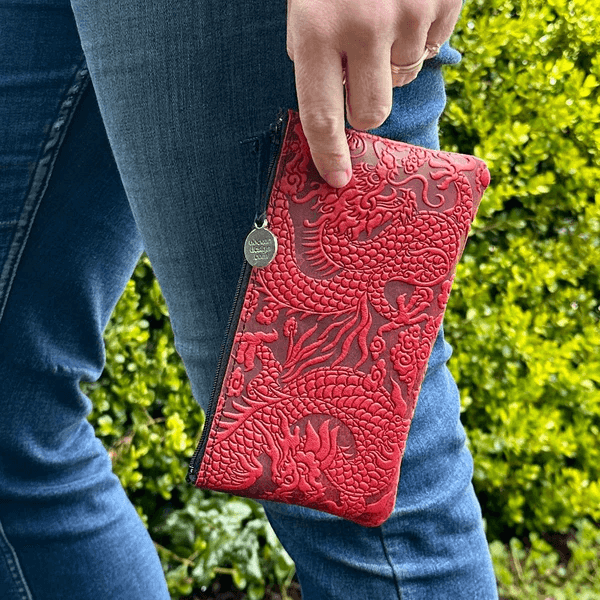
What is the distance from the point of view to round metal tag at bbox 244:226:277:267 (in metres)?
0.82

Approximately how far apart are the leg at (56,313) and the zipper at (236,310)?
0.37 m

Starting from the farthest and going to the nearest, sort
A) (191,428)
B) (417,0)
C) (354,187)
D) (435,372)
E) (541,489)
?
(541,489)
(191,428)
(435,372)
(354,187)
(417,0)

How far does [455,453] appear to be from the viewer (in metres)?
0.98

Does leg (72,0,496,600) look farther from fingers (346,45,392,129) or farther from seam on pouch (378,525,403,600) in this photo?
fingers (346,45,392,129)

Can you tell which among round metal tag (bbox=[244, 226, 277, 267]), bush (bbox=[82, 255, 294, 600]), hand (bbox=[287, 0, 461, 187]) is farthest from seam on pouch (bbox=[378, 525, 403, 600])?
bush (bbox=[82, 255, 294, 600])

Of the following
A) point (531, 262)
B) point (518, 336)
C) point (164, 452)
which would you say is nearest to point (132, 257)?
point (164, 452)

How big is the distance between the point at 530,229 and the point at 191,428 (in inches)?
48.3

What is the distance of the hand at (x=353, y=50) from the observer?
662 mm

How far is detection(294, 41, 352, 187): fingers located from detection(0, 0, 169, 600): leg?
1.39 feet

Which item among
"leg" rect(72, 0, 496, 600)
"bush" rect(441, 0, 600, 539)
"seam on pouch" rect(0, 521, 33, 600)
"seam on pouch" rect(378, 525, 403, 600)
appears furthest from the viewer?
"bush" rect(441, 0, 600, 539)

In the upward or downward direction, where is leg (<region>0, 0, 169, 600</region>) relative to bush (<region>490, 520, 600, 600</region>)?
upward

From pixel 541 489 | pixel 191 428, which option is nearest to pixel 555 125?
pixel 541 489

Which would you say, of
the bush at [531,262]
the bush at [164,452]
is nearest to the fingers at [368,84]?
the bush at [164,452]

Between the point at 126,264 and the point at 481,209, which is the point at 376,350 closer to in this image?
the point at 126,264
